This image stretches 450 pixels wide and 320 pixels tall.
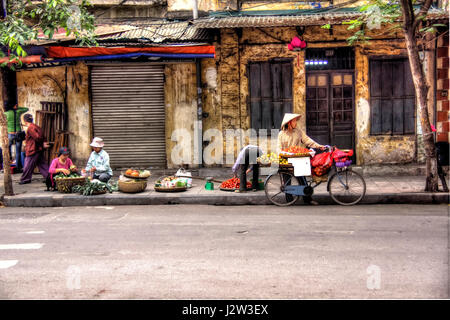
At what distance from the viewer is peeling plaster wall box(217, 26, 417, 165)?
567 inches

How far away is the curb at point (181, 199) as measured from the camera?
35.3 feet

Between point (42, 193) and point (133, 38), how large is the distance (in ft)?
15.3

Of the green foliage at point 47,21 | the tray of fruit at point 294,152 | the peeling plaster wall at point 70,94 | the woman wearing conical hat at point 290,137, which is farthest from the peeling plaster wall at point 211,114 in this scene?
the tray of fruit at point 294,152

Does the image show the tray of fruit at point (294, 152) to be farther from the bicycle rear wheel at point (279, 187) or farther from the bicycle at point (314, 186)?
the bicycle rear wheel at point (279, 187)

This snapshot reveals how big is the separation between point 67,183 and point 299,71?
6.98 metres

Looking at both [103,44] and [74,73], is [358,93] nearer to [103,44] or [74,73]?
[103,44]

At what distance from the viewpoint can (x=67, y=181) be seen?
11609mm

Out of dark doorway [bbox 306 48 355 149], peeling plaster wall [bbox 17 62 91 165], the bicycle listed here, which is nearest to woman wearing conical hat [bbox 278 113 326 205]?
the bicycle

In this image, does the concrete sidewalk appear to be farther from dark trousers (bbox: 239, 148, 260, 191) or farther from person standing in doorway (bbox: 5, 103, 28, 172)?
person standing in doorway (bbox: 5, 103, 28, 172)

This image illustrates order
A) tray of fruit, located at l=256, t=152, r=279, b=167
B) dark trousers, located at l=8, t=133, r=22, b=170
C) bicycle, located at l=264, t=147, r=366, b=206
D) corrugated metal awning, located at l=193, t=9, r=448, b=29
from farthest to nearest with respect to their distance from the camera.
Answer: dark trousers, located at l=8, t=133, r=22, b=170 → corrugated metal awning, located at l=193, t=9, r=448, b=29 → tray of fruit, located at l=256, t=152, r=279, b=167 → bicycle, located at l=264, t=147, r=366, b=206

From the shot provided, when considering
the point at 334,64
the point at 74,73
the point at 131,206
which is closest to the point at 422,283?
the point at 131,206

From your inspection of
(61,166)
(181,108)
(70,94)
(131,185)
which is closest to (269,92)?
(181,108)

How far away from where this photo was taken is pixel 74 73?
14953 mm

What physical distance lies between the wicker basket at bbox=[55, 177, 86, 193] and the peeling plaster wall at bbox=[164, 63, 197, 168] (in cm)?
382
